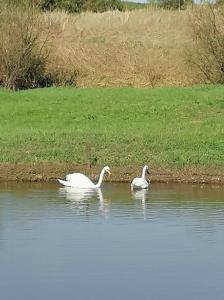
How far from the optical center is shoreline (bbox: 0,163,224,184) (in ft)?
65.4

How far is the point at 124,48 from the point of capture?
41.3 m

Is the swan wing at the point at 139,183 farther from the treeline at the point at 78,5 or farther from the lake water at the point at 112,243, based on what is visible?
the treeline at the point at 78,5

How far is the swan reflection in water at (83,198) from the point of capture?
1691cm

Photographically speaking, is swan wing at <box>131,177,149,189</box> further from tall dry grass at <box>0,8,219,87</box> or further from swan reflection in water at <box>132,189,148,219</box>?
tall dry grass at <box>0,8,219,87</box>

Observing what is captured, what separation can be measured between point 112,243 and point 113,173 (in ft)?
21.2

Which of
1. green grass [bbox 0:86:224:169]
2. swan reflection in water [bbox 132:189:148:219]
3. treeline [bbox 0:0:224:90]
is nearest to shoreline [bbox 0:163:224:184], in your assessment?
green grass [bbox 0:86:224:169]

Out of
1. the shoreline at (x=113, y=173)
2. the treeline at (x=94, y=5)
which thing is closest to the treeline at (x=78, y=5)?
the treeline at (x=94, y=5)

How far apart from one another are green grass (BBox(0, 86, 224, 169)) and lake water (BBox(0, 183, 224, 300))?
193 centimetres

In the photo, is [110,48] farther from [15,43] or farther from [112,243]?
[112,243]

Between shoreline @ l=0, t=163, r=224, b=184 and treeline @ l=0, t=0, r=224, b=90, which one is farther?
treeline @ l=0, t=0, r=224, b=90

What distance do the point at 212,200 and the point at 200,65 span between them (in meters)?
19.9

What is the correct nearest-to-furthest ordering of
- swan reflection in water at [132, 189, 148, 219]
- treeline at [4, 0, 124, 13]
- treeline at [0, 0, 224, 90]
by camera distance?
swan reflection in water at [132, 189, 148, 219] < treeline at [0, 0, 224, 90] < treeline at [4, 0, 124, 13]

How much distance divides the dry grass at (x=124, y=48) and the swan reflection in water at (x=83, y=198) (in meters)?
19.1

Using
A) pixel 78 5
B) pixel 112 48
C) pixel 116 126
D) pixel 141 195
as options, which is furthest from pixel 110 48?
pixel 141 195
